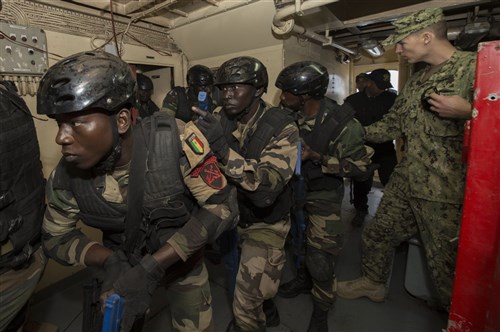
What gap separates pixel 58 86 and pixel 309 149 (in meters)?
1.62

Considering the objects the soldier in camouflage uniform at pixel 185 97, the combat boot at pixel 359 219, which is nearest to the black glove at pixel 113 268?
the soldier in camouflage uniform at pixel 185 97

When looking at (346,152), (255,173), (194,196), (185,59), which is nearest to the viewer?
(194,196)

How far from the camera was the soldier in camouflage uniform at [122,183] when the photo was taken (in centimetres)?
100

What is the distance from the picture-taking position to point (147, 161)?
118 cm

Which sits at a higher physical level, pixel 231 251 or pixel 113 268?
pixel 113 268

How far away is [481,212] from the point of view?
80 centimetres

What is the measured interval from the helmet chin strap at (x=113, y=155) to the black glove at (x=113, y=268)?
37cm

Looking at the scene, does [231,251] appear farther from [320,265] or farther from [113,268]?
[113,268]

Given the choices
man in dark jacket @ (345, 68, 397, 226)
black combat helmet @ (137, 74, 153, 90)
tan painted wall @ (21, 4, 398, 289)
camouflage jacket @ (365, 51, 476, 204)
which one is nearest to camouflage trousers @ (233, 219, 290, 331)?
camouflage jacket @ (365, 51, 476, 204)

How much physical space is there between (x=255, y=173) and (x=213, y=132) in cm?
31

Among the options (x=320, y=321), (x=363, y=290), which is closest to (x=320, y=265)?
A: (x=320, y=321)

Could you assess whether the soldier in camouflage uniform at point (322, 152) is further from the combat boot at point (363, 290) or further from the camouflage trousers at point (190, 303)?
the camouflage trousers at point (190, 303)

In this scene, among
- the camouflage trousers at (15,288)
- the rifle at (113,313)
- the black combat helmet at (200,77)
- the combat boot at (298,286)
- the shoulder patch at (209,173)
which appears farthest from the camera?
the black combat helmet at (200,77)

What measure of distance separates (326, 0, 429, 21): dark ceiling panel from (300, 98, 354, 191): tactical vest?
5.22ft
